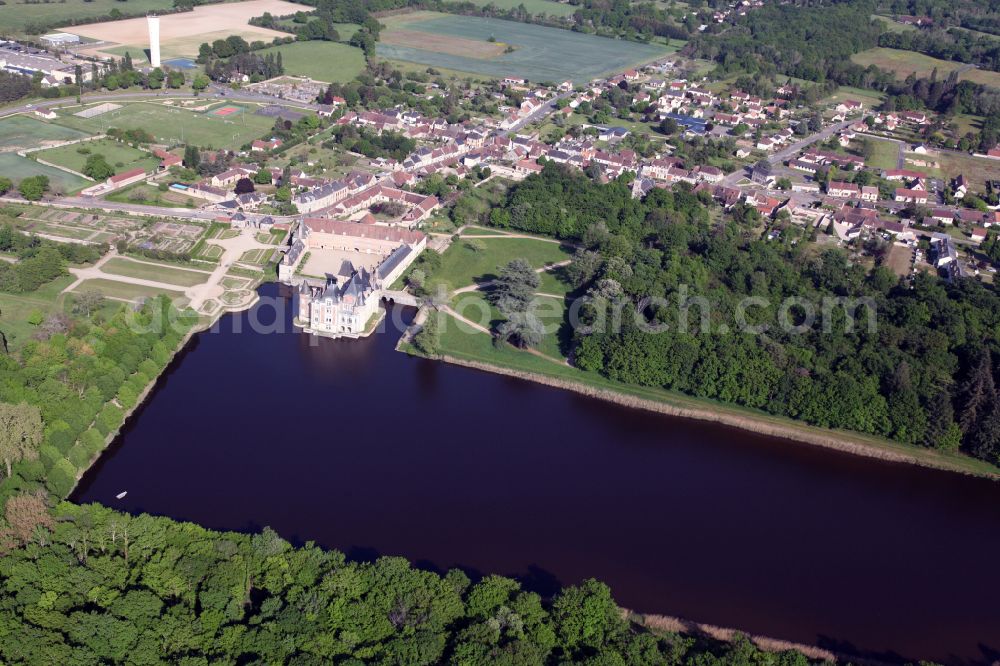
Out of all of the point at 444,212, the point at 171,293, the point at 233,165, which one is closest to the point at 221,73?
the point at 233,165

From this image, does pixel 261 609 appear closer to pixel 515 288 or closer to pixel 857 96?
pixel 515 288

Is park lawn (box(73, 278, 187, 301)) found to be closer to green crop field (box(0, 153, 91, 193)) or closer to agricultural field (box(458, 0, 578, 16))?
green crop field (box(0, 153, 91, 193))

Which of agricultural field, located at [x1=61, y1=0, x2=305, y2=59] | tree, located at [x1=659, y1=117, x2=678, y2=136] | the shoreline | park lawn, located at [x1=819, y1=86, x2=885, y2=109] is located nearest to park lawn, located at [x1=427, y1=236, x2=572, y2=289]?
the shoreline

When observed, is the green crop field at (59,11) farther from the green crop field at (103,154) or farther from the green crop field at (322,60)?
the green crop field at (103,154)

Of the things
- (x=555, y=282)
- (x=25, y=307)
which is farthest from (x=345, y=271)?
(x=25, y=307)

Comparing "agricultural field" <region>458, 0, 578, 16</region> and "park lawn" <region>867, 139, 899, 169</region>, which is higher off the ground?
"agricultural field" <region>458, 0, 578, 16</region>

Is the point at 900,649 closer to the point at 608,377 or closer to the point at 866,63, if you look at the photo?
the point at 608,377

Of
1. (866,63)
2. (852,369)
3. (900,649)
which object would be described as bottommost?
(900,649)
